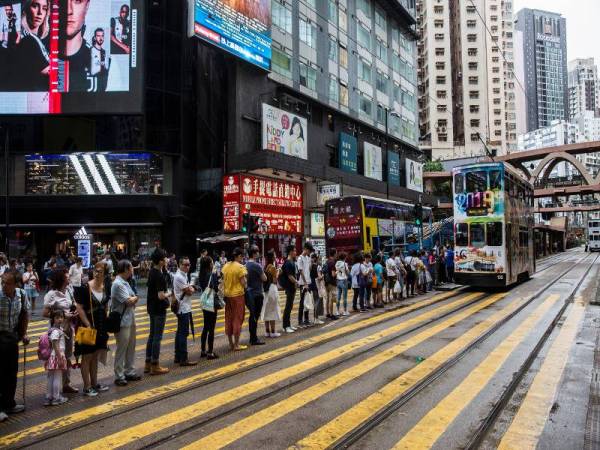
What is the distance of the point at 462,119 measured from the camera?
9594 centimetres

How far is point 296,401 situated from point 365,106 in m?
41.9

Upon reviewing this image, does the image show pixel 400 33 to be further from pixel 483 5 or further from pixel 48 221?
pixel 483 5

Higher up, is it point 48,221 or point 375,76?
point 375,76

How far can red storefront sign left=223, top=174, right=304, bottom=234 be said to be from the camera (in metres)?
28.0

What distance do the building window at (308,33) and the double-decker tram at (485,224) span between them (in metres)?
22.3

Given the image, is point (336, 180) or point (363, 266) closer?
point (363, 266)

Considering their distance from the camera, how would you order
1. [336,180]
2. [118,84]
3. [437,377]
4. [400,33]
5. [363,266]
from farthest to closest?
[400,33], [336,180], [118,84], [363,266], [437,377]

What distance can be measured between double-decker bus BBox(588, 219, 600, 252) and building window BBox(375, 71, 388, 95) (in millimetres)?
33476

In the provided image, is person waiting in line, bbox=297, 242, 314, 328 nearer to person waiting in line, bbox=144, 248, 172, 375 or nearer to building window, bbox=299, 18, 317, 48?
person waiting in line, bbox=144, 248, 172, 375

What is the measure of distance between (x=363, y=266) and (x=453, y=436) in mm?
9420

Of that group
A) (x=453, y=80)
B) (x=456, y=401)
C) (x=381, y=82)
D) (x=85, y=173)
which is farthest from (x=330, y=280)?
(x=453, y=80)

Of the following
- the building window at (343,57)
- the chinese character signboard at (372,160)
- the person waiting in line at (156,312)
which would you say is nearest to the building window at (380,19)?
the building window at (343,57)

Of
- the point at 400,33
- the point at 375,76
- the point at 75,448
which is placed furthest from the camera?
the point at 400,33

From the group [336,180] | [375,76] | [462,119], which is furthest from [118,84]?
[462,119]
